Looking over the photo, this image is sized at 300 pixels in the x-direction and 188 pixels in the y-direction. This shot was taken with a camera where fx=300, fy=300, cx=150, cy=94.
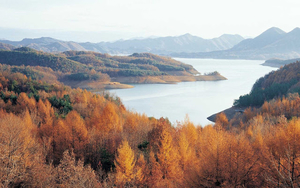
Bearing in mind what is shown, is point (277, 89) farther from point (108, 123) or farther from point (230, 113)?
point (108, 123)

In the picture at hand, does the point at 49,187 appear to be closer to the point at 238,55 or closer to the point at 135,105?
the point at 135,105

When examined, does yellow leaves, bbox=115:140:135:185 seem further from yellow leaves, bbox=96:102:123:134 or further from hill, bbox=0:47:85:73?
hill, bbox=0:47:85:73

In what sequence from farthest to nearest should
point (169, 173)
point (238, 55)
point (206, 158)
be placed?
point (238, 55) → point (169, 173) → point (206, 158)

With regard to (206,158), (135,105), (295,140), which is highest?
(295,140)

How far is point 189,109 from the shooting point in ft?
104

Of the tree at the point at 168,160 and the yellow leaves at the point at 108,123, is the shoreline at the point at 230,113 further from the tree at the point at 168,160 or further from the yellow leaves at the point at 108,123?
the tree at the point at 168,160

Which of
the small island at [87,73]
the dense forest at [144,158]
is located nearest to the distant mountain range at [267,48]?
the small island at [87,73]

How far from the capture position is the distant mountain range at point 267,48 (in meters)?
146

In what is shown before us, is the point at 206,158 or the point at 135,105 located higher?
the point at 206,158

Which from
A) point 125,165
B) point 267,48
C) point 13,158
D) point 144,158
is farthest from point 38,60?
point 267,48

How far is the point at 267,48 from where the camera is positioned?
6191 inches

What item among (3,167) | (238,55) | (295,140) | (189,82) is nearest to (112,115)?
(3,167)

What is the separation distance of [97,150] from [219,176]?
223 inches

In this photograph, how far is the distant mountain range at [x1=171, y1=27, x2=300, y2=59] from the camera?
480ft
